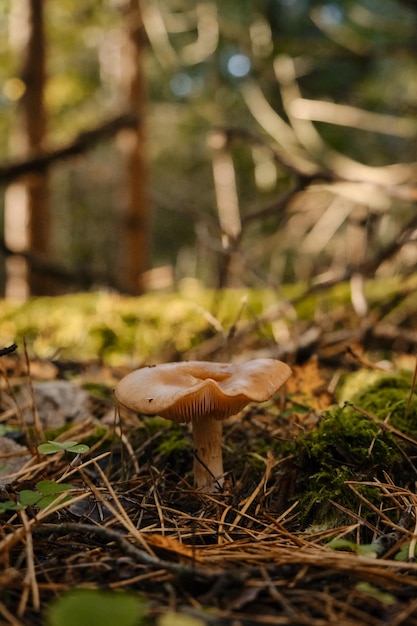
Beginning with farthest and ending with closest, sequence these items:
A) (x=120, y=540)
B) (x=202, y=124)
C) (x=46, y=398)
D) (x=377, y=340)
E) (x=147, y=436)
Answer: (x=202, y=124)
(x=377, y=340)
(x=46, y=398)
(x=147, y=436)
(x=120, y=540)

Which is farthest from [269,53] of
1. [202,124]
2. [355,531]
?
[355,531]

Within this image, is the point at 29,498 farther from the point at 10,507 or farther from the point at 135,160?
the point at 135,160

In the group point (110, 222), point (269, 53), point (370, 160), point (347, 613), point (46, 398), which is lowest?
point (110, 222)

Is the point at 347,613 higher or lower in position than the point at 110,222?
higher

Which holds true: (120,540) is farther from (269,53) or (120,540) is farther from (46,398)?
(269,53)

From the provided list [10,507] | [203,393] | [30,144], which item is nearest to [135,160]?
[30,144]
